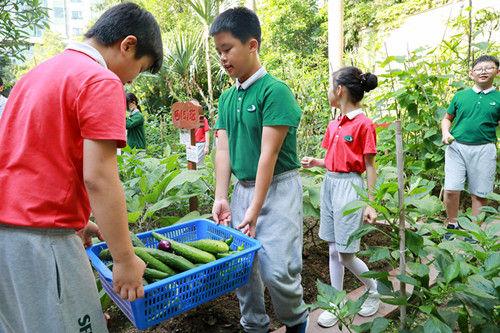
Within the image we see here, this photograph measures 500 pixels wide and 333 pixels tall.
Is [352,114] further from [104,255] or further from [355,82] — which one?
[104,255]

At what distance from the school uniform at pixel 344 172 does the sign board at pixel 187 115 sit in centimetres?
103

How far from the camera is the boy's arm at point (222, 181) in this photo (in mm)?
2162

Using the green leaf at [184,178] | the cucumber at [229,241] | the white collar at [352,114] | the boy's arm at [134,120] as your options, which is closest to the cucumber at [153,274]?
the cucumber at [229,241]

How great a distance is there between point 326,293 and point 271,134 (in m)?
0.79

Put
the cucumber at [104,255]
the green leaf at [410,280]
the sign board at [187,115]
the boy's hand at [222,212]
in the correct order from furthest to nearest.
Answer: the sign board at [187,115], the boy's hand at [222,212], the cucumber at [104,255], the green leaf at [410,280]

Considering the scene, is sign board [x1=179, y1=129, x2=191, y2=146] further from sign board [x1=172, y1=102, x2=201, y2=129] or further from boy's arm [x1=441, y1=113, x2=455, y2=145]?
boy's arm [x1=441, y1=113, x2=455, y2=145]

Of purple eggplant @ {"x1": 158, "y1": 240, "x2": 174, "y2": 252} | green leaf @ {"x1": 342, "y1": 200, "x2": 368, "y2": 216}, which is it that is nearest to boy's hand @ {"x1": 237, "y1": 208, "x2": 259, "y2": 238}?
purple eggplant @ {"x1": 158, "y1": 240, "x2": 174, "y2": 252}

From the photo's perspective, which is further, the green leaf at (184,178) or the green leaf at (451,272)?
the green leaf at (184,178)

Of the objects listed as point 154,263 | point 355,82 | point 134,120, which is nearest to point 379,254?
point 154,263

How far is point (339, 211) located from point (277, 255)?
0.64 m

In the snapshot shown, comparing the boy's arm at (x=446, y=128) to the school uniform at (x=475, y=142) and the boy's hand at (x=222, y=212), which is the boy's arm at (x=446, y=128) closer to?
the school uniform at (x=475, y=142)

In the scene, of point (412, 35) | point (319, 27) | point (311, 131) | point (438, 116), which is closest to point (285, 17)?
point (319, 27)

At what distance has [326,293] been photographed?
137 cm

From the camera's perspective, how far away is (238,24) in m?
1.89
